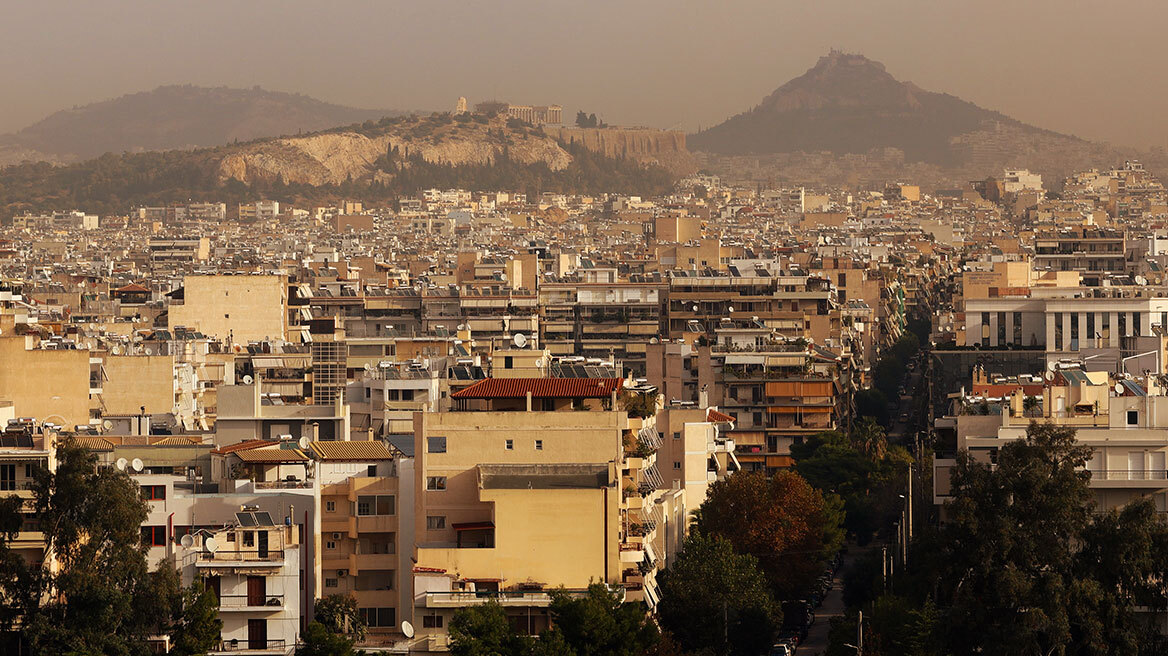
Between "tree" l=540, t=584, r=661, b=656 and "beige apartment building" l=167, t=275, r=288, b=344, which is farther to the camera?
"beige apartment building" l=167, t=275, r=288, b=344

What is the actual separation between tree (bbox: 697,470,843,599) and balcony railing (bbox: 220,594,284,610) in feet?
49.0

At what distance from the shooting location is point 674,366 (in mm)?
81812

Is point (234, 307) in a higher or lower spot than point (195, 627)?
higher

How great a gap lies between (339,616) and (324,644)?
3.60 m

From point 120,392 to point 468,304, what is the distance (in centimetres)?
3213

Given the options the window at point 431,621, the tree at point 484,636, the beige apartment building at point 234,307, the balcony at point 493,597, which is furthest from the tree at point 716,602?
the beige apartment building at point 234,307

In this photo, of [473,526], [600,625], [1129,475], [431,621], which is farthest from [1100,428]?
[431,621]

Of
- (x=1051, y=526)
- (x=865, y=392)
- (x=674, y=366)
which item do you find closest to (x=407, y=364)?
(x=674, y=366)

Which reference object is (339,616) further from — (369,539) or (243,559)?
(369,539)

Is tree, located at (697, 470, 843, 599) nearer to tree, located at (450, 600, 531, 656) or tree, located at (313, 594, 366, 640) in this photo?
tree, located at (313, 594, 366, 640)

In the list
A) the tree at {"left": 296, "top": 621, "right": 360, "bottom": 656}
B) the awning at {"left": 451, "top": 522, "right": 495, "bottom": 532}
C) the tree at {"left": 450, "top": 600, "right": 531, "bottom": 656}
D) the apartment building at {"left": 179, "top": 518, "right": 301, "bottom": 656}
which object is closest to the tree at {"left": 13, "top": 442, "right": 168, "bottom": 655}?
the apartment building at {"left": 179, "top": 518, "right": 301, "bottom": 656}

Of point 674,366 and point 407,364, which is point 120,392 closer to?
point 407,364

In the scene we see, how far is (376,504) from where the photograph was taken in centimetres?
4578

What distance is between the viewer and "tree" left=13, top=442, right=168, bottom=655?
3856cm
